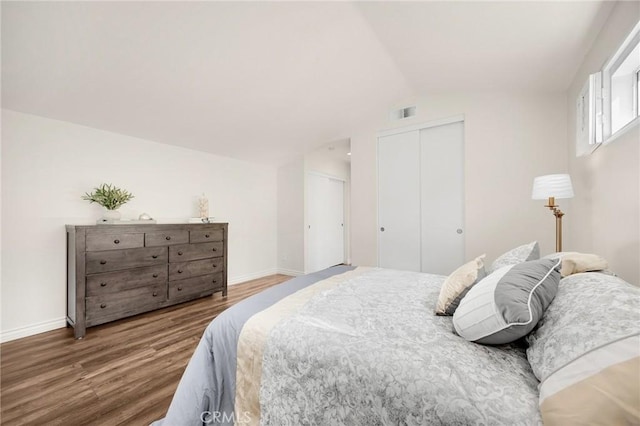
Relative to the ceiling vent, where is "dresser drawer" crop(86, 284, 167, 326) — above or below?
below

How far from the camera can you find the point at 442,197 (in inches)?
131

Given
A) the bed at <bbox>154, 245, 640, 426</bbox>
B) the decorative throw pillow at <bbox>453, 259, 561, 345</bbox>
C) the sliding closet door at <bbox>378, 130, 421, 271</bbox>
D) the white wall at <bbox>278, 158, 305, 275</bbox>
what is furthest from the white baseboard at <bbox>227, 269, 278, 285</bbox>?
the decorative throw pillow at <bbox>453, 259, 561, 345</bbox>

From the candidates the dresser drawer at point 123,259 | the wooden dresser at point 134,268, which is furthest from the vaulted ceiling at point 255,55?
the dresser drawer at point 123,259

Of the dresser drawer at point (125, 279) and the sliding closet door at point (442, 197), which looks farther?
Answer: the sliding closet door at point (442, 197)

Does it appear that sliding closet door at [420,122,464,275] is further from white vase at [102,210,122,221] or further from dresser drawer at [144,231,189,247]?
white vase at [102,210,122,221]

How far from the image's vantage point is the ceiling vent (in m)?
3.56

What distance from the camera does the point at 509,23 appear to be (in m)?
1.91

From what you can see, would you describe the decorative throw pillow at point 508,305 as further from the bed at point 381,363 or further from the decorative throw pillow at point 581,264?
the decorative throw pillow at point 581,264

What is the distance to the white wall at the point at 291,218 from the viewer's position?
4.74 meters

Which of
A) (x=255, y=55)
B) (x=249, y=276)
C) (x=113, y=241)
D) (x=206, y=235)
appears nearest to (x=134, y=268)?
(x=113, y=241)

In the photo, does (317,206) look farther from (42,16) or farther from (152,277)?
(42,16)

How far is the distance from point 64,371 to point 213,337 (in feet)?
4.95

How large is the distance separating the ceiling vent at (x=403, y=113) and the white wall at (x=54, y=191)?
2.89 metres

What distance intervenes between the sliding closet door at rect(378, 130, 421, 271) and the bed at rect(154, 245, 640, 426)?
2.09 metres
